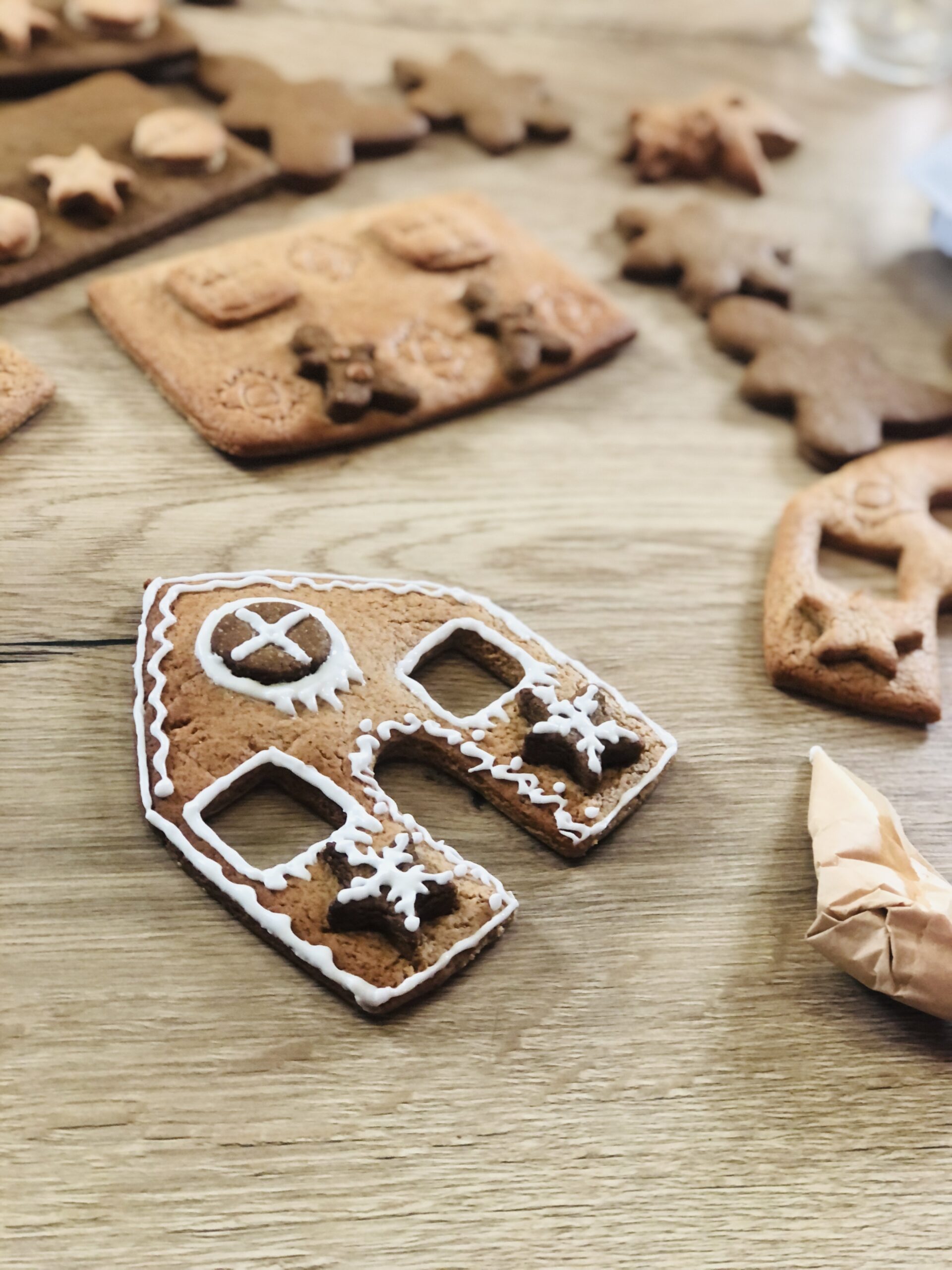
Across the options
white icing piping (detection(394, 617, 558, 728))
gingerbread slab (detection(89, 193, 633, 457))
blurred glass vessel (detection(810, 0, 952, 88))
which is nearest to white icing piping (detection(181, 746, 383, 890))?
white icing piping (detection(394, 617, 558, 728))

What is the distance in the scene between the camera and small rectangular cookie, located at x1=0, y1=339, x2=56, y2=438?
1.23 metres

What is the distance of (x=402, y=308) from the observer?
56.1 inches

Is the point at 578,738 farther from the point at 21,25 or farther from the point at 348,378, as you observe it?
the point at 21,25

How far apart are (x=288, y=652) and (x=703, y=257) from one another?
0.85 m

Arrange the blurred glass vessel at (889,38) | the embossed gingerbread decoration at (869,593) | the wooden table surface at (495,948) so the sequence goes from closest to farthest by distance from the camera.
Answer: the wooden table surface at (495,948) → the embossed gingerbread decoration at (869,593) → the blurred glass vessel at (889,38)

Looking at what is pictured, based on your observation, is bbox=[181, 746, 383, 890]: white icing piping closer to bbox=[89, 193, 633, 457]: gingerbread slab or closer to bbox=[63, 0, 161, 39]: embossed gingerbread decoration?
bbox=[89, 193, 633, 457]: gingerbread slab

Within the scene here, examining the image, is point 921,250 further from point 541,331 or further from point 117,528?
point 117,528

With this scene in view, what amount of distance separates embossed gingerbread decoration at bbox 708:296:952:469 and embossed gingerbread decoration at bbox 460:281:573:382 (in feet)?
0.77

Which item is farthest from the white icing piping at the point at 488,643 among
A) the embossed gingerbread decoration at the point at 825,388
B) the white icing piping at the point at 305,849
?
the embossed gingerbread decoration at the point at 825,388

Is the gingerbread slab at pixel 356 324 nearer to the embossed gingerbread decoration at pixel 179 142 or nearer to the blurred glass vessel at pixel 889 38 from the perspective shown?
the embossed gingerbread decoration at pixel 179 142

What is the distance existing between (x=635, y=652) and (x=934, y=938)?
0.39 m

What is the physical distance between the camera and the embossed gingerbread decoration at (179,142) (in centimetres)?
150

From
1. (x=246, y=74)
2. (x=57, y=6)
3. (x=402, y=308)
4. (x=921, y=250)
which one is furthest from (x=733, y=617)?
(x=57, y=6)

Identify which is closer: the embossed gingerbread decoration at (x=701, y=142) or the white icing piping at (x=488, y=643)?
the white icing piping at (x=488, y=643)
